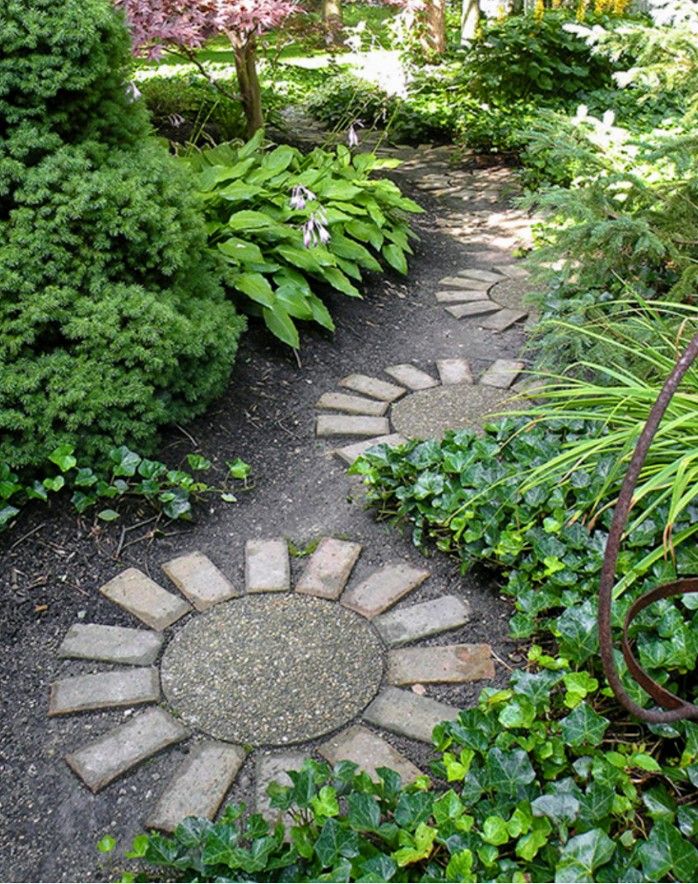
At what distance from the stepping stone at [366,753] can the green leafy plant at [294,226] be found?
2032mm

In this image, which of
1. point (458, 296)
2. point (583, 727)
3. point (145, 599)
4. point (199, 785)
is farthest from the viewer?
point (458, 296)

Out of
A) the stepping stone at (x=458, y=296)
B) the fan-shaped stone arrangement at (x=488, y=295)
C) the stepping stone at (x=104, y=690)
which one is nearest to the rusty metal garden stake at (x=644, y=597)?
the stepping stone at (x=104, y=690)

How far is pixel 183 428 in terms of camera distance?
3.32 meters

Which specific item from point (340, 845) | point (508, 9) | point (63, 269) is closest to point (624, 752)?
point (340, 845)

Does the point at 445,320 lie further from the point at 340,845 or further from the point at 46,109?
the point at 340,845

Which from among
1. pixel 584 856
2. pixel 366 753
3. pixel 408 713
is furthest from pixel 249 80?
pixel 584 856

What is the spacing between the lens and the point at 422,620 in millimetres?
2518

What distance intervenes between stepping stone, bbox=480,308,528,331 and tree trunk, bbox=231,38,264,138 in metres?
2.39

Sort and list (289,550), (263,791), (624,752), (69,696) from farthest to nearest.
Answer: (289,550)
(69,696)
(263,791)
(624,752)

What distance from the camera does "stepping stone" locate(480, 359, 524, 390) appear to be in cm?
383

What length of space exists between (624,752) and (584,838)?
34 cm

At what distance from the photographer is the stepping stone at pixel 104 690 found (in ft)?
7.43

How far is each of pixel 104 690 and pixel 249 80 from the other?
4657 millimetres

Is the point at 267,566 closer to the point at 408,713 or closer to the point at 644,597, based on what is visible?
the point at 408,713
